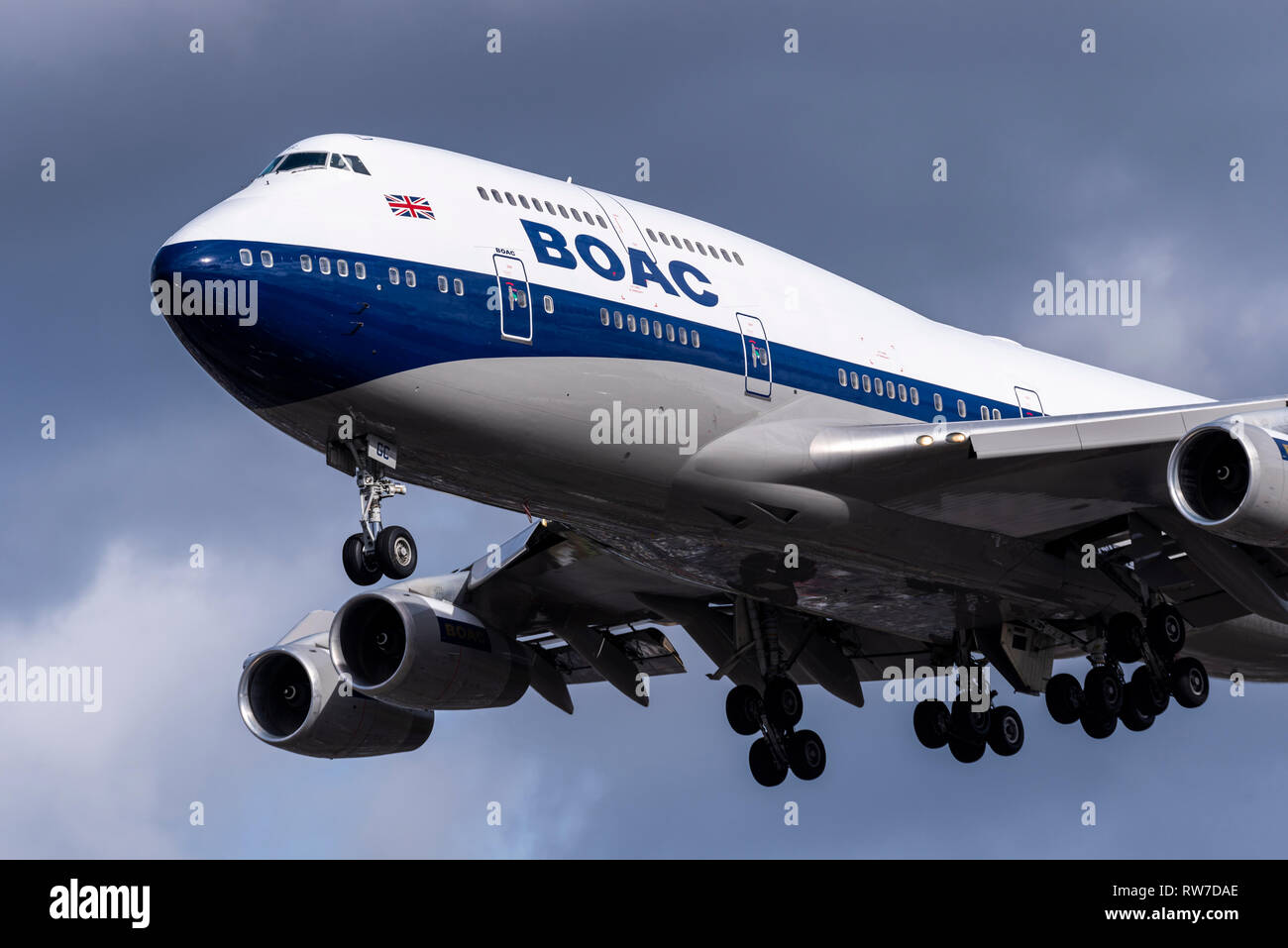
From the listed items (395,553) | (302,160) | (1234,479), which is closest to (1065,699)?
(1234,479)

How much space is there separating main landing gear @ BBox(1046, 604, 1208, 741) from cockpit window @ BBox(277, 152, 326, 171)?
48.6 feet

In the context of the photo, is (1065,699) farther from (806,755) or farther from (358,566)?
(358,566)

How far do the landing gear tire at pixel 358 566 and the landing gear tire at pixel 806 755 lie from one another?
1120cm

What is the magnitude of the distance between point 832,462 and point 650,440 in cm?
273

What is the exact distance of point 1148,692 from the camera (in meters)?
32.0

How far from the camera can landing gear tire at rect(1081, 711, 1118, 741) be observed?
107 ft

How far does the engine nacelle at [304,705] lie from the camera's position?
35.2m

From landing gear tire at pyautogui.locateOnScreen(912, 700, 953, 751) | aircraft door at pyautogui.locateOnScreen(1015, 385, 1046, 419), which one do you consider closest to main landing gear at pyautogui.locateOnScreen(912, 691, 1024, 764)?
landing gear tire at pyautogui.locateOnScreen(912, 700, 953, 751)

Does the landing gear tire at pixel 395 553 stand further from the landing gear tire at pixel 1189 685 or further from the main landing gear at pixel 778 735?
the landing gear tire at pixel 1189 685

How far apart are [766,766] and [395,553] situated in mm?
11385

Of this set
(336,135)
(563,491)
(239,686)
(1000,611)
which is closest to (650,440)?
(563,491)

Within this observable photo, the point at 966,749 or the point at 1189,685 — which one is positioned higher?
the point at 1189,685

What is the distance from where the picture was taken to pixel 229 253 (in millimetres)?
23719

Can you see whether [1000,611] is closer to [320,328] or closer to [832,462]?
[832,462]
